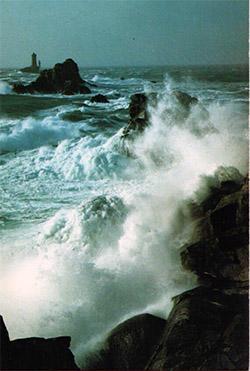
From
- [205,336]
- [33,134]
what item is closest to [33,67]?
[33,134]

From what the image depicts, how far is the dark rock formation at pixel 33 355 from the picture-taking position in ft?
15.8

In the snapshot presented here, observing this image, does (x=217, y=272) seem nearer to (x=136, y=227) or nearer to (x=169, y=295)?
(x=169, y=295)

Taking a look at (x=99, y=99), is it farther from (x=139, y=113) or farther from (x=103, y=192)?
(x=103, y=192)

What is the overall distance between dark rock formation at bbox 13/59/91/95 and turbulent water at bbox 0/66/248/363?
274 mm

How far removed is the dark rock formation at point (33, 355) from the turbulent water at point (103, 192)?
439mm

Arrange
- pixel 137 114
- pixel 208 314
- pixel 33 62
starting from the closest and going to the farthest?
pixel 208 314
pixel 33 62
pixel 137 114

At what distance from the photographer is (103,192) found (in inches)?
283

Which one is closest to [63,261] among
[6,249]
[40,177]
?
[6,249]

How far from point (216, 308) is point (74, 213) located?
2.73m

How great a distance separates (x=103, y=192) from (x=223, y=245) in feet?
7.17

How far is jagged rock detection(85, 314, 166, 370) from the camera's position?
16.5 feet

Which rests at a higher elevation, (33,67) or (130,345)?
(33,67)

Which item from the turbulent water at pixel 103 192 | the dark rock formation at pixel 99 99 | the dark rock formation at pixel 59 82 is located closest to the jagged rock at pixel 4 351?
the turbulent water at pixel 103 192

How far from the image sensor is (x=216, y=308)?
4891 mm
